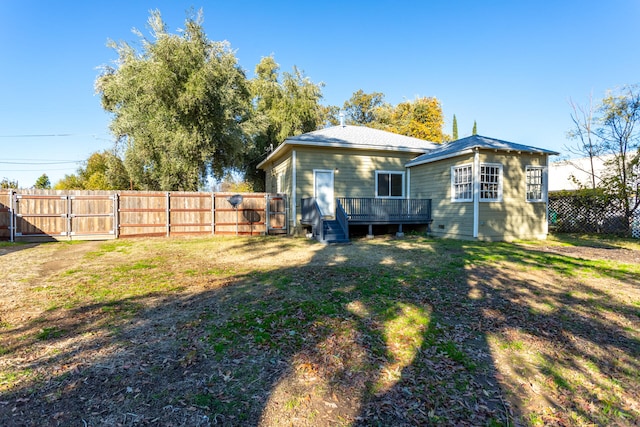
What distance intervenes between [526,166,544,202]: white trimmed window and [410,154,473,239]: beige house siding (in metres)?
2.73

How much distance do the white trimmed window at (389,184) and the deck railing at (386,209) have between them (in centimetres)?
139

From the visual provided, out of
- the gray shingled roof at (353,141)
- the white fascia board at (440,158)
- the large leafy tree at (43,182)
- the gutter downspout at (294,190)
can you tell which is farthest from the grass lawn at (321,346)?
the large leafy tree at (43,182)

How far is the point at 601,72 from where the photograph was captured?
597 inches

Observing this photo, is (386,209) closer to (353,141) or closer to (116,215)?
(353,141)

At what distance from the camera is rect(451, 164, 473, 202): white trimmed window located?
1085 centimetres

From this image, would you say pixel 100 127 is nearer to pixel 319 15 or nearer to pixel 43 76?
pixel 43 76

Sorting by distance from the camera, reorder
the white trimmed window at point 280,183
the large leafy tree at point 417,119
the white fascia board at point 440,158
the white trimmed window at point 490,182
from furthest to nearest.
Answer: the large leafy tree at point 417,119, the white trimmed window at point 280,183, the white trimmed window at point 490,182, the white fascia board at point 440,158

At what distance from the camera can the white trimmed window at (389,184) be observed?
13594 millimetres

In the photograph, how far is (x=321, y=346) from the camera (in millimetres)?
3236

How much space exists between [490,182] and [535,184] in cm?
218

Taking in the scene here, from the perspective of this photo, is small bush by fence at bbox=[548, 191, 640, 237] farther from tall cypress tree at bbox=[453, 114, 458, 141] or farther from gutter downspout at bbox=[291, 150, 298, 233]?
tall cypress tree at bbox=[453, 114, 458, 141]

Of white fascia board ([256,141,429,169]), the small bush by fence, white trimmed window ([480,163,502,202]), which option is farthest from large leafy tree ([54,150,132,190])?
the small bush by fence

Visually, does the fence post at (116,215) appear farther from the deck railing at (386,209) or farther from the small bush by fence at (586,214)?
the small bush by fence at (586,214)

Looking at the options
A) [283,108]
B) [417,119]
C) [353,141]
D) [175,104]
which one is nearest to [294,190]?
[353,141]
